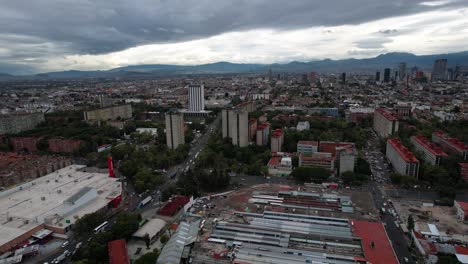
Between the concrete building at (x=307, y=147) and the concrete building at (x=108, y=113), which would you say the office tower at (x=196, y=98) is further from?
the concrete building at (x=307, y=147)

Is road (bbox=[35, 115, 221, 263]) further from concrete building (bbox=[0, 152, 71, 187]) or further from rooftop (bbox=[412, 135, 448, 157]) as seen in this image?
rooftop (bbox=[412, 135, 448, 157])

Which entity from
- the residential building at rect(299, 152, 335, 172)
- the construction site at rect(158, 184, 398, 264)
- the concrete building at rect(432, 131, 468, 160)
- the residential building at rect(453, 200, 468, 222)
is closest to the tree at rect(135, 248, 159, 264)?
the construction site at rect(158, 184, 398, 264)

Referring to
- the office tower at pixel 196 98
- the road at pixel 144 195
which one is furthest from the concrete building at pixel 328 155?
the office tower at pixel 196 98

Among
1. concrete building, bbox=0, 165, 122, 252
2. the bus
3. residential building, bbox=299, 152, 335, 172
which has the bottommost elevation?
the bus

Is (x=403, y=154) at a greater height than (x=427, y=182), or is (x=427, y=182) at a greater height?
(x=403, y=154)

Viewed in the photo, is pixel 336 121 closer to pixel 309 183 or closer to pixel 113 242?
pixel 309 183

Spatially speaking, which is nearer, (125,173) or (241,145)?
(125,173)

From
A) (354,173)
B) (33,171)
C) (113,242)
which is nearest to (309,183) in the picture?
(354,173)
